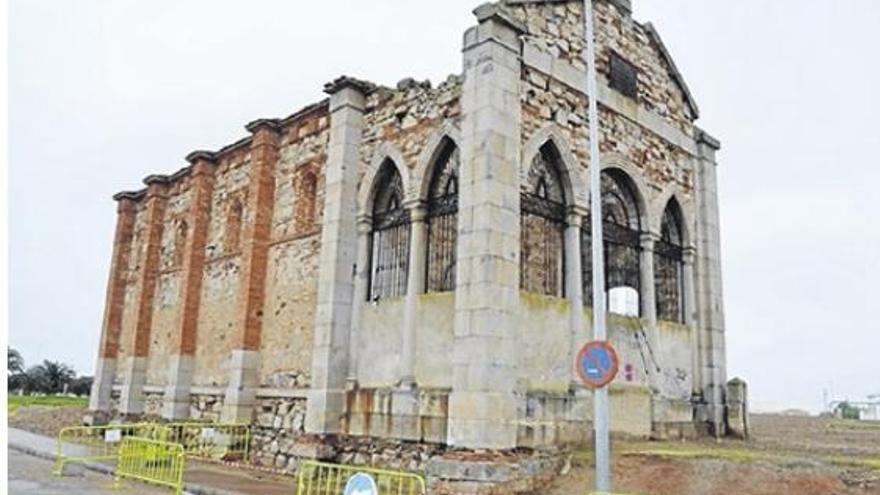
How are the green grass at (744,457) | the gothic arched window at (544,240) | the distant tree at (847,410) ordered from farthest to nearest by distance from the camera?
the distant tree at (847,410), the gothic arched window at (544,240), the green grass at (744,457)

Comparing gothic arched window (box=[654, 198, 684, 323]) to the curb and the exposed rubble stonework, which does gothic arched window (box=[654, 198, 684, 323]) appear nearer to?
the exposed rubble stonework

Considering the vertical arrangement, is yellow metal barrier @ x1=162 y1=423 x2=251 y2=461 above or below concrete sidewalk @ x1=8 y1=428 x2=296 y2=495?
above

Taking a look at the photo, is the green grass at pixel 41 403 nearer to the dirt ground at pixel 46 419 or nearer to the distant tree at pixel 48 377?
the dirt ground at pixel 46 419

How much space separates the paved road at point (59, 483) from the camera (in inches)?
454

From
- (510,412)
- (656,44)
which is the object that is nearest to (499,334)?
(510,412)

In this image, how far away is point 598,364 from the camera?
8.22 metres

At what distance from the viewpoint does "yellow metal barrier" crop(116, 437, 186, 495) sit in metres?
12.1

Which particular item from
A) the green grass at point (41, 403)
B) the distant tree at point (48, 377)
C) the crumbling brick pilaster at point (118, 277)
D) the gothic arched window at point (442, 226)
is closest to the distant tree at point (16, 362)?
the distant tree at point (48, 377)

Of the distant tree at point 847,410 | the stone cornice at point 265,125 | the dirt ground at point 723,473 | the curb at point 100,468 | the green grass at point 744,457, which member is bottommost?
the curb at point 100,468

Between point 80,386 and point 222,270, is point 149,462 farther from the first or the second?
point 80,386

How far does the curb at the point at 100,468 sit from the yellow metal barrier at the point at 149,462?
33cm

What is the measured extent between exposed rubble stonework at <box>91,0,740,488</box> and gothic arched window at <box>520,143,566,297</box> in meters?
0.04

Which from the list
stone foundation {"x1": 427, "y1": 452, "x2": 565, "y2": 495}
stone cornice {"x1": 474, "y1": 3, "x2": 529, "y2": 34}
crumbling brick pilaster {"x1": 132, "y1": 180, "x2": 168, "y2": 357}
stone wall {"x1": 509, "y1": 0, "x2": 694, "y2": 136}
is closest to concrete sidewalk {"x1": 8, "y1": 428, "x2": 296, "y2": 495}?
stone foundation {"x1": 427, "y1": 452, "x2": 565, "y2": 495}

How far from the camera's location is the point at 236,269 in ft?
59.3
